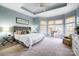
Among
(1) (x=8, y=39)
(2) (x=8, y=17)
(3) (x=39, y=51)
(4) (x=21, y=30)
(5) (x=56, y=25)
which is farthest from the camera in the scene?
(4) (x=21, y=30)

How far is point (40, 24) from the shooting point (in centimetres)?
357

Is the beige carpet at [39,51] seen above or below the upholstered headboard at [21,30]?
below

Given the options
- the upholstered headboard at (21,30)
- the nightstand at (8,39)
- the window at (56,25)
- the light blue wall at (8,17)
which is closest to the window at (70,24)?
the window at (56,25)

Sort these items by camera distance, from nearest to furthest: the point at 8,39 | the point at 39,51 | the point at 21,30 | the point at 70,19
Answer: the point at 39,51 → the point at 70,19 → the point at 8,39 → the point at 21,30

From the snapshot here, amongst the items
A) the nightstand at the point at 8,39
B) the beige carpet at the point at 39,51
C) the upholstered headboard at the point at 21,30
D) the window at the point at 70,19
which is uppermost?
the window at the point at 70,19

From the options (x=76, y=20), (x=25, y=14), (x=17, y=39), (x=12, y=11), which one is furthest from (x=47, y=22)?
(x=12, y=11)

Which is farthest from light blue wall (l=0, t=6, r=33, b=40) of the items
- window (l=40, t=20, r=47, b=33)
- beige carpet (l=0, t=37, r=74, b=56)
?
beige carpet (l=0, t=37, r=74, b=56)

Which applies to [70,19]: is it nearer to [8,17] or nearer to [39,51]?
[39,51]

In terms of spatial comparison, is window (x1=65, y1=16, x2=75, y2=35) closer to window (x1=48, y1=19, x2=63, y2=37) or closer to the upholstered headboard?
window (x1=48, y1=19, x2=63, y2=37)

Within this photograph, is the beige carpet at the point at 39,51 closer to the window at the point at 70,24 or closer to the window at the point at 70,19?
the window at the point at 70,24

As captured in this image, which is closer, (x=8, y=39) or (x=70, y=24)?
(x=70, y=24)

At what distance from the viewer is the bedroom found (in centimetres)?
323

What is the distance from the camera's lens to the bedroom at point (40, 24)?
323cm

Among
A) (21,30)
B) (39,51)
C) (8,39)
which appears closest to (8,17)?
(21,30)
